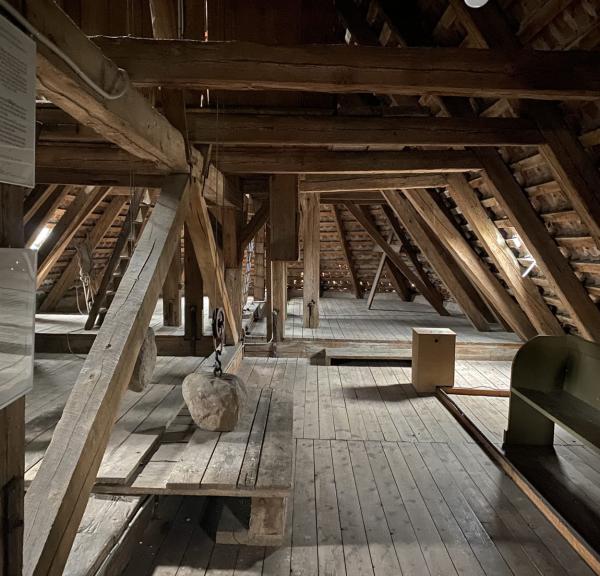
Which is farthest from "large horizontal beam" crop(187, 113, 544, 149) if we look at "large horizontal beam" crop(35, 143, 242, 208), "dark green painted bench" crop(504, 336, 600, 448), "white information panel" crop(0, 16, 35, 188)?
"white information panel" crop(0, 16, 35, 188)

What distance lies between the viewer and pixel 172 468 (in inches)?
103

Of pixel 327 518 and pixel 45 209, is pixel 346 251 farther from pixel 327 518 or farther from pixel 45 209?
pixel 327 518

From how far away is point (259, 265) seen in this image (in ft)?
33.1

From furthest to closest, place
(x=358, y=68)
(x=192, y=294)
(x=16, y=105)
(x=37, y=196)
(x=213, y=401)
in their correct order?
(x=37, y=196)
(x=192, y=294)
(x=213, y=401)
(x=358, y=68)
(x=16, y=105)

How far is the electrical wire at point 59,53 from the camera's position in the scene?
107cm

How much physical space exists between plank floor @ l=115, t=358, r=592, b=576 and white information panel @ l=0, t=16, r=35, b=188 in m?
2.08

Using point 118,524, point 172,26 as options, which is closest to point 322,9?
point 172,26

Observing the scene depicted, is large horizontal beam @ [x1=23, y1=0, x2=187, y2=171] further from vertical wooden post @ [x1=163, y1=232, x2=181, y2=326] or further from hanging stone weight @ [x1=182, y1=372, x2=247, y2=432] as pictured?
vertical wooden post @ [x1=163, y1=232, x2=181, y2=326]

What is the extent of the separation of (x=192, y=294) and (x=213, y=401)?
2434 millimetres

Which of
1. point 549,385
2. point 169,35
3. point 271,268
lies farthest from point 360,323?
point 169,35

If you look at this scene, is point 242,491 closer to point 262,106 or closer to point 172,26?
point 172,26

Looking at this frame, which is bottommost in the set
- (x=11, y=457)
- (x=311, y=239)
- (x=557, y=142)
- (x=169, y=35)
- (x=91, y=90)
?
(x=11, y=457)

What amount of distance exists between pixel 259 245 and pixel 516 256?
5.51 metres

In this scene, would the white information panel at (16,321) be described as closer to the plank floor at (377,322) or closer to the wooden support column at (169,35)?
the wooden support column at (169,35)
